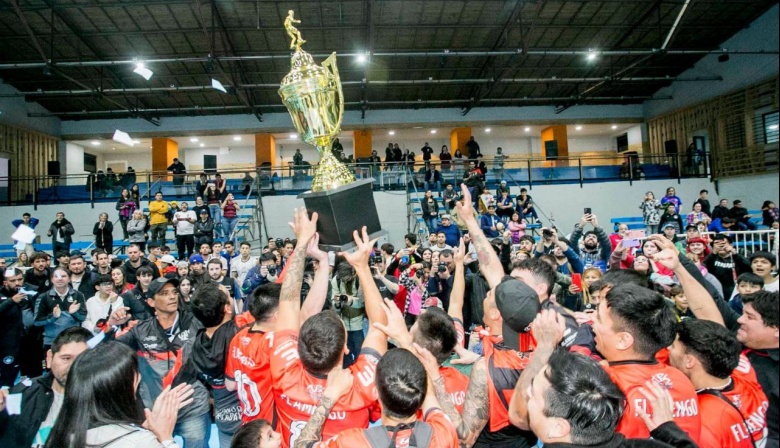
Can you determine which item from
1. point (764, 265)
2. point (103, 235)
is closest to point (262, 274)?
point (764, 265)

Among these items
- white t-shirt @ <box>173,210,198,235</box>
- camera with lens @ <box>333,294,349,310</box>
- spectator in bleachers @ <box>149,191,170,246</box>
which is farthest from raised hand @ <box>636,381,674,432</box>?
spectator in bleachers @ <box>149,191,170,246</box>

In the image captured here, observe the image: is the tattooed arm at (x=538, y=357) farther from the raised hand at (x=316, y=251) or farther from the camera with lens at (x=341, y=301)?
the camera with lens at (x=341, y=301)

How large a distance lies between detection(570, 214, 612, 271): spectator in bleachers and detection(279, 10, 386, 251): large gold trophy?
3.12 m

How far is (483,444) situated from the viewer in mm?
1987

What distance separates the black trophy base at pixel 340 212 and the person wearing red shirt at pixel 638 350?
1.39 meters

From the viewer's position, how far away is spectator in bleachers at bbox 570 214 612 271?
5.00m

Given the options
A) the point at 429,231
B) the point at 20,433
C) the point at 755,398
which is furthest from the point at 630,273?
the point at 429,231

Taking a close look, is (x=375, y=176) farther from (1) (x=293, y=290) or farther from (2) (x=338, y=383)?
(2) (x=338, y=383)

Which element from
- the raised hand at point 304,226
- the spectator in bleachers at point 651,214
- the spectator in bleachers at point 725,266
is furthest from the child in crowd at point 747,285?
the spectator in bleachers at point 651,214

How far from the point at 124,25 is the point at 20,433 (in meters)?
14.1

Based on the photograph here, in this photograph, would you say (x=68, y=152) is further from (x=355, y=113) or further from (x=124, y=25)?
(x=355, y=113)

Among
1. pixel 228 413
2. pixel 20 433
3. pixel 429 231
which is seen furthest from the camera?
pixel 429 231

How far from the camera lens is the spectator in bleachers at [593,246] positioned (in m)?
5.00

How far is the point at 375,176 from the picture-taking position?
14500mm
